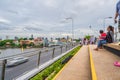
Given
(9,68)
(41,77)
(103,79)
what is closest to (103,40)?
(41,77)

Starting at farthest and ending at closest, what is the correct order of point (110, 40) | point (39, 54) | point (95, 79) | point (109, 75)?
point (110, 40) < point (39, 54) < point (109, 75) < point (95, 79)

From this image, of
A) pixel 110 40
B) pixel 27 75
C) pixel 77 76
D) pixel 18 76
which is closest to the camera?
pixel 77 76

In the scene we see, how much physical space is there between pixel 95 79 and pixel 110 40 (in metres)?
7.95

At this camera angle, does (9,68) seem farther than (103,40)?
No

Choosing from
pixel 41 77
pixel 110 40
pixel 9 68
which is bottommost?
pixel 41 77

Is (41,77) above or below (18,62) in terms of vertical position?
below

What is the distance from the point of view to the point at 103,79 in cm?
457

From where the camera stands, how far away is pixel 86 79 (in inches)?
238

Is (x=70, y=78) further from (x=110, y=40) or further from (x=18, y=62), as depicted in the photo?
(x=110, y=40)

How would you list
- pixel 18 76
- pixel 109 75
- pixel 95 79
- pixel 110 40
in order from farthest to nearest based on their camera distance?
pixel 110 40
pixel 18 76
pixel 109 75
pixel 95 79

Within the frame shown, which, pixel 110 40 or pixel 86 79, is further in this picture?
pixel 110 40

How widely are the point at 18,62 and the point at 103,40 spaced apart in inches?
273

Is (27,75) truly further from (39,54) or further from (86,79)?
(86,79)

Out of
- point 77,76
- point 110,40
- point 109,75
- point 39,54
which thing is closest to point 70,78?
point 77,76
